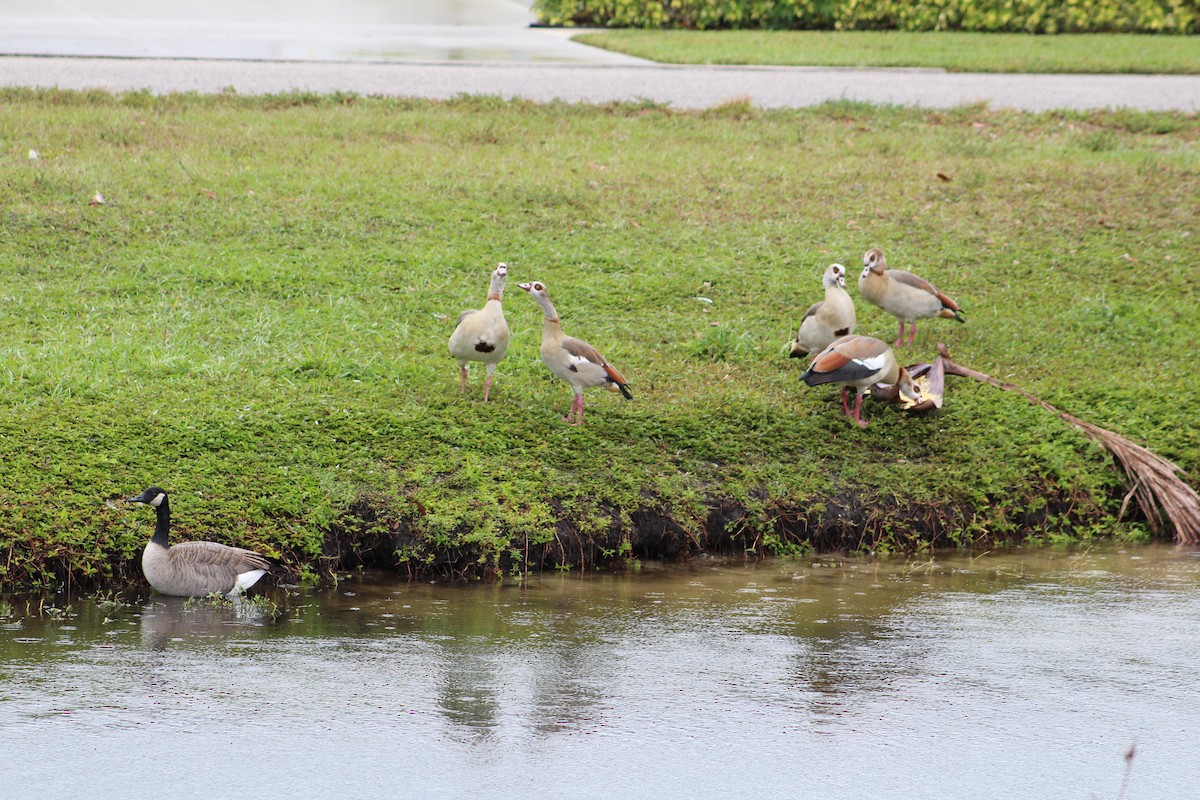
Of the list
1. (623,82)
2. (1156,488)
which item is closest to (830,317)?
(1156,488)

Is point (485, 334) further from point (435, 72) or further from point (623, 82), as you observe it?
point (435, 72)

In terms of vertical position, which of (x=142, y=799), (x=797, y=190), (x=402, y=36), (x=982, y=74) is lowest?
(x=142, y=799)

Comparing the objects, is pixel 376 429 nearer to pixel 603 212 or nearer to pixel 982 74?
pixel 603 212

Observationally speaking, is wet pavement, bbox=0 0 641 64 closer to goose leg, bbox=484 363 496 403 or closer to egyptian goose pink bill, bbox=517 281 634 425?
goose leg, bbox=484 363 496 403

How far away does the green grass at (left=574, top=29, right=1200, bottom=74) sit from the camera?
20.2m

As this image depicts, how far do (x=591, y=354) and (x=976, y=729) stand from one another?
3.41 metres

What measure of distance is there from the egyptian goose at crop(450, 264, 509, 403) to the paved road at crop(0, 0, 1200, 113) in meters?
8.64

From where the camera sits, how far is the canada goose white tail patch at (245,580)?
692cm

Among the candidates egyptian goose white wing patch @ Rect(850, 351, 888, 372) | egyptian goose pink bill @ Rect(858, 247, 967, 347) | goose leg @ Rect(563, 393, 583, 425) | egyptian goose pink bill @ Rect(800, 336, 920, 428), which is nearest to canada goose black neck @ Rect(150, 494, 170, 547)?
goose leg @ Rect(563, 393, 583, 425)

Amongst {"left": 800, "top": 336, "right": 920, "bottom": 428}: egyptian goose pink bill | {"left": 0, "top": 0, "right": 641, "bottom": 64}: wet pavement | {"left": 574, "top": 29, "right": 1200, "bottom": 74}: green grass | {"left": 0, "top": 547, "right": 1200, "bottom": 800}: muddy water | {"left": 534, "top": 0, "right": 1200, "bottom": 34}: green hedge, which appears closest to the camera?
{"left": 0, "top": 547, "right": 1200, "bottom": 800}: muddy water

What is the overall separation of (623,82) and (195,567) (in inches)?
491

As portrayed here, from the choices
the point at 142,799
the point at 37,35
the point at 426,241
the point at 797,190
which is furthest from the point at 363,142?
→ the point at 142,799

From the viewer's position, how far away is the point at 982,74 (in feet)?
64.7

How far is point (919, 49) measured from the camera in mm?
21594
